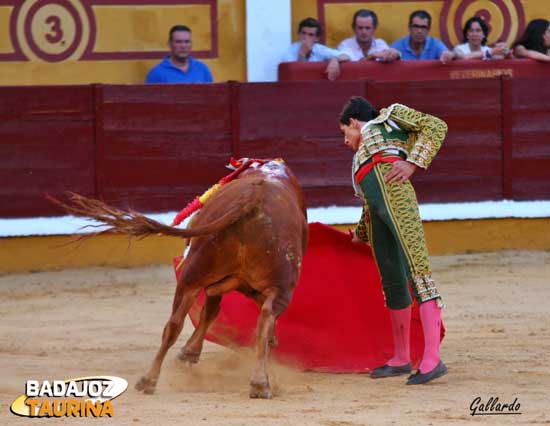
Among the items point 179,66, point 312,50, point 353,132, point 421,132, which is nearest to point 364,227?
point 353,132

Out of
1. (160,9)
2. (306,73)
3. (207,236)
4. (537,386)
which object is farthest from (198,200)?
(160,9)

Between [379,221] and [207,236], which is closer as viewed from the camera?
[207,236]

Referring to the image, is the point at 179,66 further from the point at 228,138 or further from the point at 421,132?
the point at 421,132

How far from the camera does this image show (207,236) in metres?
4.40

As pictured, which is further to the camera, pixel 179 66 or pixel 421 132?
pixel 179 66

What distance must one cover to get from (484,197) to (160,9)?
2551 millimetres

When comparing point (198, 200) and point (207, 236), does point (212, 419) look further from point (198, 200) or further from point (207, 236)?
point (198, 200)

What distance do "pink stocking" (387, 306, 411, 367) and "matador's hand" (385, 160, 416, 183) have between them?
53 cm

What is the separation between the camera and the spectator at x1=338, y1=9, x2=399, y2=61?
830 centimetres

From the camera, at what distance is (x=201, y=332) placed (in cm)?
501

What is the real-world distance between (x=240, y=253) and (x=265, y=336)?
29 cm

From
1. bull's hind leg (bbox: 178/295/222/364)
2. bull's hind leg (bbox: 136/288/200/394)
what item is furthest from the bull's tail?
bull's hind leg (bbox: 178/295/222/364)

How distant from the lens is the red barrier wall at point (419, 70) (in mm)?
8289

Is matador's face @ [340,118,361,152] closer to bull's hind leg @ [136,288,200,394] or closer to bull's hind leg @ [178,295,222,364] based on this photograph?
bull's hind leg @ [178,295,222,364]
